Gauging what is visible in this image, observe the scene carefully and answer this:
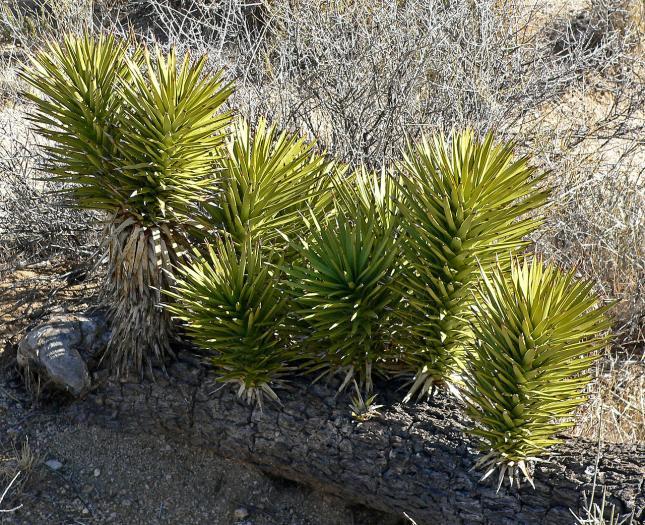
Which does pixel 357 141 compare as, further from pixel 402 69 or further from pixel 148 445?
pixel 148 445

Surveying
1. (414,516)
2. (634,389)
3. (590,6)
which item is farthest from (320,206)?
(590,6)

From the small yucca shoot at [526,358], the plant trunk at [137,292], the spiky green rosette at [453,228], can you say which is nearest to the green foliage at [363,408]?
the spiky green rosette at [453,228]

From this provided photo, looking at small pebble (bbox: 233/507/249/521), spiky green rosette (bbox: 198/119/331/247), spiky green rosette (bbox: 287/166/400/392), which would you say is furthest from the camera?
small pebble (bbox: 233/507/249/521)

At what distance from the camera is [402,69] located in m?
6.40

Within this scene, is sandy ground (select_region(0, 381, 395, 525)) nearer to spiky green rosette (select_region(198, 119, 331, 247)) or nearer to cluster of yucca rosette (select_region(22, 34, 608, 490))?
cluster of yucca rosette (select_region(22, 34, 608, 490))

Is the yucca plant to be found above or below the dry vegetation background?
below

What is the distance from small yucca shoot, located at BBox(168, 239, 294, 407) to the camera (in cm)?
418

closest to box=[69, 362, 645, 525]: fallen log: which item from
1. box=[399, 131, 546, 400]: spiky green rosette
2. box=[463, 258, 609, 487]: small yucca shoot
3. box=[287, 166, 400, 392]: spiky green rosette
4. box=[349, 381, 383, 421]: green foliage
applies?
box=[349, 381, 383, 421]: green foliage

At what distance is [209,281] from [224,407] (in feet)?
2.73

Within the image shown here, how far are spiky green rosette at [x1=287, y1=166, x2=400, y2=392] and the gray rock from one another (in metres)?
1.47

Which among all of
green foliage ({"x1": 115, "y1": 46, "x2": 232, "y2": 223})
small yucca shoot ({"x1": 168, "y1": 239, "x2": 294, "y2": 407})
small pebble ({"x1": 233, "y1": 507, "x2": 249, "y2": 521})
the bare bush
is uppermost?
green foliage ({"x1": 115, "y1": 46, "x2": 232, "y2": 223})

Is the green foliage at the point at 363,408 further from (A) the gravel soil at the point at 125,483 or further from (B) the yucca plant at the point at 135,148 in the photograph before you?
(B) the yucca plant at the point at 135,148

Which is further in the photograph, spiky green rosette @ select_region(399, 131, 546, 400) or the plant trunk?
the plant trunk

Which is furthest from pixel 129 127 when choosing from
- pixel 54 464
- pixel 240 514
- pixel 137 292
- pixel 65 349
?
pixel 240 514
